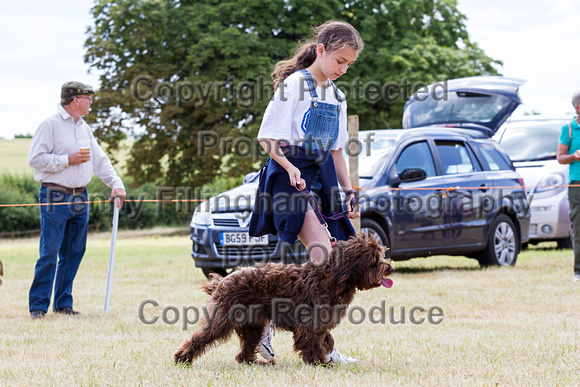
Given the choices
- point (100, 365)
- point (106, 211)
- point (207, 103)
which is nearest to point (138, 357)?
point (100, 365)

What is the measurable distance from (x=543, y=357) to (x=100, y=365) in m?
2.76

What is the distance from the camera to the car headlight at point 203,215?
9.12 metres

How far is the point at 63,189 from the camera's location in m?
6.78

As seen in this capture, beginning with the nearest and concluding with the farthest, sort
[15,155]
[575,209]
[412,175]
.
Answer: [575,209] → [412,175] → [15,155]

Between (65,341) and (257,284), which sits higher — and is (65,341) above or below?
below

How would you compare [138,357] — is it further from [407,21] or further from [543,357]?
[407,21]

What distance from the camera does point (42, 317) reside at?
22.0ft

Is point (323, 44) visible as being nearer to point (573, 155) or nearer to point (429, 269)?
point (573, 155)

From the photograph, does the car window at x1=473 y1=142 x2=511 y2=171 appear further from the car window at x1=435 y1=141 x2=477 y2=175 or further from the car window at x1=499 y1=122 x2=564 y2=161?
the car window at x1=499 y1=122 x2=564 y2=161

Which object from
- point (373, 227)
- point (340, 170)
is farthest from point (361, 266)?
point (373, 227)

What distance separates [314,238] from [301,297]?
0.38 meters

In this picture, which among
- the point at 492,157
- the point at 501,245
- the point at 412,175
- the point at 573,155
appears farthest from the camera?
the point at 492,157

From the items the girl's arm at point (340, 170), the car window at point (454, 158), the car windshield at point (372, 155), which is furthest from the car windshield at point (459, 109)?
the girl's arm at point (340, 170)

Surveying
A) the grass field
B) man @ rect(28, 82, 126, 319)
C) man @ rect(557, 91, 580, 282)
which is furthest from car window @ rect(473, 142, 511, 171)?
man @ rect(28, 82, 126, 319)
